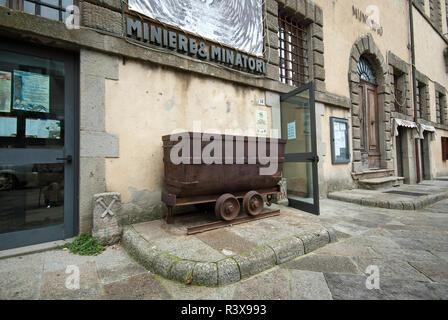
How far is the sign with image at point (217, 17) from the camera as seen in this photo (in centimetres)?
353

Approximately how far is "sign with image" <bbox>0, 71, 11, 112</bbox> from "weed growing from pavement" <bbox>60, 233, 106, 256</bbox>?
1874mm

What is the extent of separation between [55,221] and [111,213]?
0.80 meters

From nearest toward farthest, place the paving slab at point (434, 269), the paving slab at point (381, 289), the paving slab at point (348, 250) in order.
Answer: the paving slab at point (381, 289) → the paving slab at point (434, 269) → the paving slab at point (348, 250)

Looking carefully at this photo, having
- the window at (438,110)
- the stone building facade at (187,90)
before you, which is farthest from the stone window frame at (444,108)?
the stone building facade at (187,90)

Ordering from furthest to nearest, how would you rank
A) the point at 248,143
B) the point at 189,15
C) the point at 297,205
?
the point at 297,205, the point at 189,15, the point at 248,143

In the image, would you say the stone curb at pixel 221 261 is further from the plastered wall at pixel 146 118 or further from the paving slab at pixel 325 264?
the plastered wall at pixel 146 118

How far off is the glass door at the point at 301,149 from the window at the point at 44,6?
4.19m

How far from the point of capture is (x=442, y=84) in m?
12.5

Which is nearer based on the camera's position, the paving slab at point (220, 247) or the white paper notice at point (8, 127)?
the paving slab at point (220, 247)

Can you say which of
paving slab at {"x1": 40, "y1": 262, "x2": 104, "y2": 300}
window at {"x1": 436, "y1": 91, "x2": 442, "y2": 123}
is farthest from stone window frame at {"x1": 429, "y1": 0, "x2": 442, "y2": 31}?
paving slab at {"x1": 40, "y1": 262, "x2": 104, "y2": 300}

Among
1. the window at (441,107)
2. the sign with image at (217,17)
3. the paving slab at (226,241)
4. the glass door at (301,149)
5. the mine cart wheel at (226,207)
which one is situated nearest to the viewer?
the paving slab at (226,241)

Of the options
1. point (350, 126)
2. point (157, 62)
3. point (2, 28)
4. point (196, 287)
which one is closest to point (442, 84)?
point (350, 126)

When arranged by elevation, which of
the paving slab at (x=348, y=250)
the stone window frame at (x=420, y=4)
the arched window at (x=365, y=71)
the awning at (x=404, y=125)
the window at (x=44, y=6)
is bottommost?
the paving slab at (x=348, y=250)

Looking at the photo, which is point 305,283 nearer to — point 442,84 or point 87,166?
point 87,166
